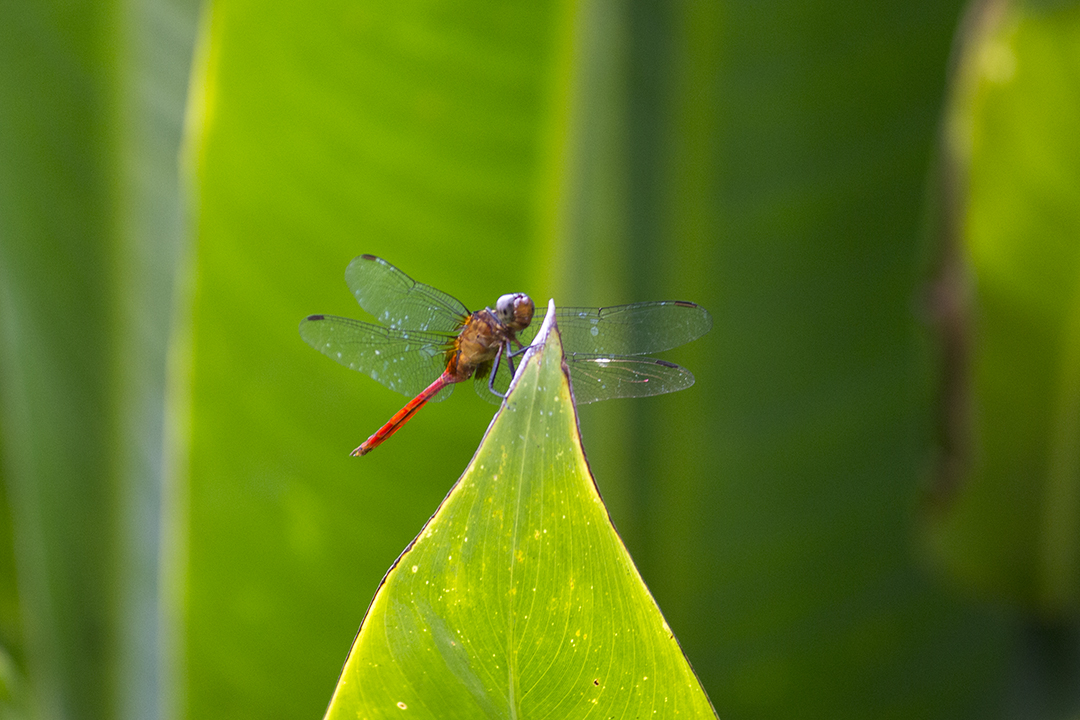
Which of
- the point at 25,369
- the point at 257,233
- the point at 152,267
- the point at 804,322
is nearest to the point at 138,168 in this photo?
the point at 152,267

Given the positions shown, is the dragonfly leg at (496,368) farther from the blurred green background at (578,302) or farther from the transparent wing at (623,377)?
the blurred green background at (578,302)

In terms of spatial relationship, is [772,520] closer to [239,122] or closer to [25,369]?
[239,122]

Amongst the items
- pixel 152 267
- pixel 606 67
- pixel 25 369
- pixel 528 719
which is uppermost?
pixel 606 67

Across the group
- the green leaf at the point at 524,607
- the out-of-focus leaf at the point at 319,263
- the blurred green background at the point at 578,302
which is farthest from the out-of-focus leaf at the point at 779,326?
the green leaf at the point at 524,607

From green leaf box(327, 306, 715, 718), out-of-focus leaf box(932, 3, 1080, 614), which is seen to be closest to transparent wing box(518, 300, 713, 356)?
green leaf box(327, 306, 715, 718)

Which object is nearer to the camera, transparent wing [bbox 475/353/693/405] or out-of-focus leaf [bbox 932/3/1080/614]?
transparent wing [bbox 475/353/693/405]

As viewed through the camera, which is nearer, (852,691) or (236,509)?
(236,509)

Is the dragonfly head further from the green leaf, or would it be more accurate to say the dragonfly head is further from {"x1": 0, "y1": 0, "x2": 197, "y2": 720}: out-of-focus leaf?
{"x1": 0, "y1": 0, "x2": 197, "y2": 720}: out-of-focus leaf

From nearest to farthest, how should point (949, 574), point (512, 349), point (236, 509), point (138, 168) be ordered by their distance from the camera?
point (512, 349) < point (236, 509) < point (138, 168) < point (949, 574)
